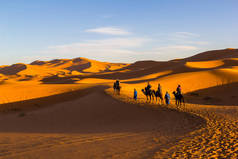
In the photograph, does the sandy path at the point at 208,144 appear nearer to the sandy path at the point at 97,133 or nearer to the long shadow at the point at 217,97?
the sandy path at the point at 97,133

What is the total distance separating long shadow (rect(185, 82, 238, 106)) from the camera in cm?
2296

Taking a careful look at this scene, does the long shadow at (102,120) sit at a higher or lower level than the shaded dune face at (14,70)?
lower

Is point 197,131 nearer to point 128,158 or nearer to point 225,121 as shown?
point 225,121

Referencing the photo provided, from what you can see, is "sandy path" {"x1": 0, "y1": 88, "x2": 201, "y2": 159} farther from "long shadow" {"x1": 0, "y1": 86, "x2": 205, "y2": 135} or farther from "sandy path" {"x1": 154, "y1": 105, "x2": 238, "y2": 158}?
"sandy path" {"x1": 154, "y1": 105, "x2": 238, "y2": 158}

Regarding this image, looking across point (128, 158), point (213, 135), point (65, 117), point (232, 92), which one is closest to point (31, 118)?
point (65, 117)

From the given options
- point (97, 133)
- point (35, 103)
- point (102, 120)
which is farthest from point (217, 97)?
point (35, 103)

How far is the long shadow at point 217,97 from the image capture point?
23.0 metres

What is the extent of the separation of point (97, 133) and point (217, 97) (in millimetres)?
20262

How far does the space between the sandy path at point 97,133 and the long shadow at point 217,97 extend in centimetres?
1113

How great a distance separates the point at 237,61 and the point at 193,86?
3150 centimetres

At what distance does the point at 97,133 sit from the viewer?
10375 millimetres

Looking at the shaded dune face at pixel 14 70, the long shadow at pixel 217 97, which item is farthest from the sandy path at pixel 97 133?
the shaded dune face at pixel 14 70

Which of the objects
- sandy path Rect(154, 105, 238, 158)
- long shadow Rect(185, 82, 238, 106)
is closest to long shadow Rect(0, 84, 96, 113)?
long shadow Rect(185, 82, 238, 106)

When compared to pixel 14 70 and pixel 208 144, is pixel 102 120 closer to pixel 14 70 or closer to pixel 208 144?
pixel 208 144
